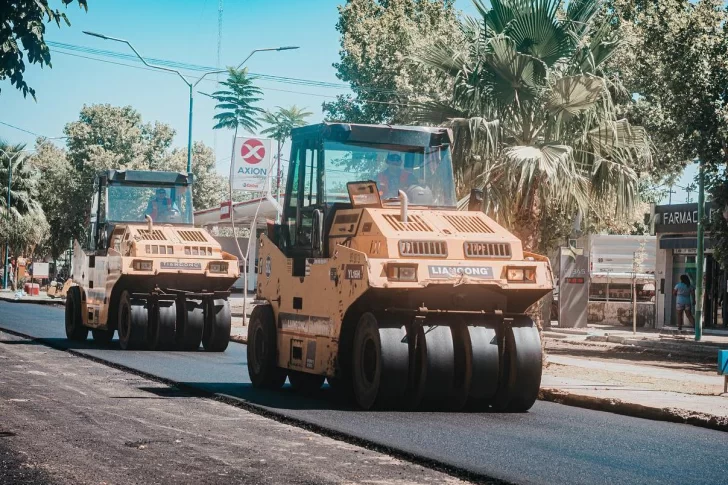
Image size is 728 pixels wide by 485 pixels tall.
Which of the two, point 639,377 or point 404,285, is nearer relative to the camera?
point 404,285

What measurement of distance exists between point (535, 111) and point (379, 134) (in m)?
5.57

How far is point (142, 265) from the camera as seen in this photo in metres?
21.0

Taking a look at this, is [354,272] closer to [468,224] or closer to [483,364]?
[468,224]

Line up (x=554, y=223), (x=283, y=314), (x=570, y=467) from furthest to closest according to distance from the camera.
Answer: (x=554, y=223), (x=283, y=314), (x=570, y=467)

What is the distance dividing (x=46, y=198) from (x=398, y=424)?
225 ft

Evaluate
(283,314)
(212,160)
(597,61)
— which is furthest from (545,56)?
(212,160)

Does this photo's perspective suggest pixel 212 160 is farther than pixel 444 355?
Yes

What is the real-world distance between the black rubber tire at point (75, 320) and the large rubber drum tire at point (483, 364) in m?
12.6

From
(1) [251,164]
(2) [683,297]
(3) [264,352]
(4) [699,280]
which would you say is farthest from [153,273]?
(2) [683,297]

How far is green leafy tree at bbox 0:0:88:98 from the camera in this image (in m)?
9.23

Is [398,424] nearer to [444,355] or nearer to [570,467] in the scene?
[444,355]

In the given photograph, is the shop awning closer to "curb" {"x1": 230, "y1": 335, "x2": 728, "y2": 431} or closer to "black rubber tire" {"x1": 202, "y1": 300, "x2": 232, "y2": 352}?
"black rubber tire" {"x1": 202, "y1": 300, "x2": 232, "y2": 352}

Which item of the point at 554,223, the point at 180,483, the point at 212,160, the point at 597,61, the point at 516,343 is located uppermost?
the point at 212,160

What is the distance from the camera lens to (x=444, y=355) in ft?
40.3
